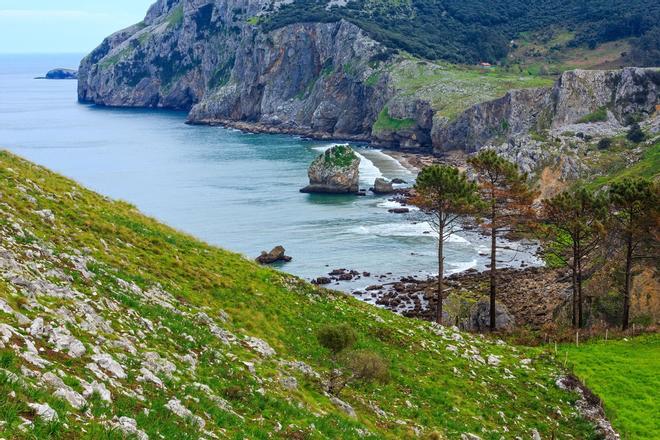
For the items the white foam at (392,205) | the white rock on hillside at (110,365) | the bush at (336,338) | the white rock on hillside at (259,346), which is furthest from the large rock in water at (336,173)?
the white rock on hillside at (110,365)

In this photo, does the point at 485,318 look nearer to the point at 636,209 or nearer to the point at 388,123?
the point at 636,209

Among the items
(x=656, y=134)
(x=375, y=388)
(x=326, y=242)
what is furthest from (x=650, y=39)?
(x=375, y=388)

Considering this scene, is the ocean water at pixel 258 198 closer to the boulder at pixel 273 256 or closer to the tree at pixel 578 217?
the boulder at pixel 273 256

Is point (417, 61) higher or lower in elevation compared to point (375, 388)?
higher

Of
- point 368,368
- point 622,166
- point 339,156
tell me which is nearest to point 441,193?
point 368,368

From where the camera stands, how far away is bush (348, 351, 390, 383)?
2594 cm

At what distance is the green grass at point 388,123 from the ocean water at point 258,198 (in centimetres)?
792

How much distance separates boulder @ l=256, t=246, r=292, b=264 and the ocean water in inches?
58.3

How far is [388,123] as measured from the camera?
173m

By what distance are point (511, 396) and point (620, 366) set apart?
9503mm

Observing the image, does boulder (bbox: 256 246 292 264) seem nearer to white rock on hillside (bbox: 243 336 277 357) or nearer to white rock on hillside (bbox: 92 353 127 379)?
white rock on hillside (bbox: 243 336 277 357)

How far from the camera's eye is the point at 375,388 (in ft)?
83.6

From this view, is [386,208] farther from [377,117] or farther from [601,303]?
[377,117]

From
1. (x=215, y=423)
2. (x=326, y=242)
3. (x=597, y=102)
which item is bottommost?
(x=326, y=242)
